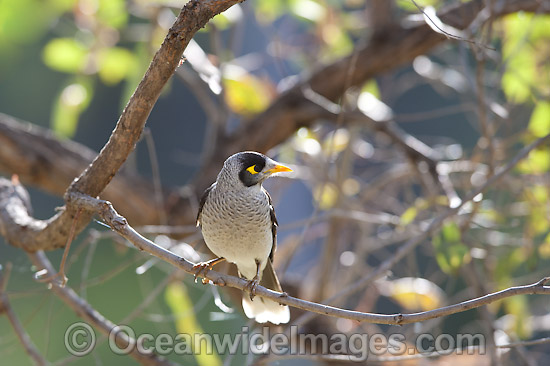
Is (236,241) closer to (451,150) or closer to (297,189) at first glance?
(451,150)

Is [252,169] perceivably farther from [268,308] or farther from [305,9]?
[305,9]

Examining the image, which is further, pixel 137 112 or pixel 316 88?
pixel 316 88

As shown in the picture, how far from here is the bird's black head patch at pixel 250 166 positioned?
2.25 meters

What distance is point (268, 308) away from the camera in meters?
2.56

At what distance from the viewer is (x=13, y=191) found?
2.41 metres

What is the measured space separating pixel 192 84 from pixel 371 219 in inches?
56.2

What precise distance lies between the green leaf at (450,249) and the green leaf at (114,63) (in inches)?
82.1

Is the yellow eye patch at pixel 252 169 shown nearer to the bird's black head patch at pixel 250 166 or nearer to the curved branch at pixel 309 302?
the bird's black head patch at pixel 250 166

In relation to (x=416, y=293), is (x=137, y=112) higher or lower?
lower

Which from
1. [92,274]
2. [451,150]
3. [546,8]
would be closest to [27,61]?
[92,274]

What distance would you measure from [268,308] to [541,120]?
1593mm

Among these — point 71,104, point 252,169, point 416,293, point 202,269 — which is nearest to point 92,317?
point 202,269

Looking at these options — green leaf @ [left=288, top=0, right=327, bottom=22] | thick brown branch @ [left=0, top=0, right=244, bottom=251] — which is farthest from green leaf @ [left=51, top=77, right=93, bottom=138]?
thick brown branch @ [left=0, top=0, right=244, bottom=251]

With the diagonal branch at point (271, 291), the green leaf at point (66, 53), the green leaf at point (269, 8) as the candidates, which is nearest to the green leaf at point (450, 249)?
the diagonal branch at point (271, 291)
